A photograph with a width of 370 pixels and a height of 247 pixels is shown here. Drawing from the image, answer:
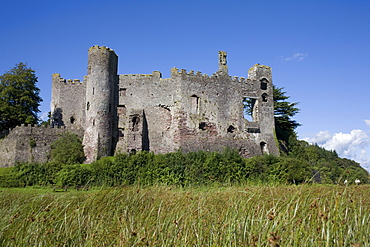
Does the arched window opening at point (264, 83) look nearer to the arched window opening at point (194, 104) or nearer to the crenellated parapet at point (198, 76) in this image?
the crenellated parapet at point (198, 76)

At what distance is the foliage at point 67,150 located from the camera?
25.4 metres

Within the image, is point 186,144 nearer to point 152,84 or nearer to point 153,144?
point 153,144

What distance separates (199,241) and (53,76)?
94.2 ft

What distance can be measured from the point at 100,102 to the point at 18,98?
265 inches

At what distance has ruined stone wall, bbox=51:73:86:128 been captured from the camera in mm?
29875

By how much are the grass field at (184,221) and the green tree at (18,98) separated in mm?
20374

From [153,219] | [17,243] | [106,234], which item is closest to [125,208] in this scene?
[153,219]

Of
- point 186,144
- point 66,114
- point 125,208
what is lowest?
point 125,208

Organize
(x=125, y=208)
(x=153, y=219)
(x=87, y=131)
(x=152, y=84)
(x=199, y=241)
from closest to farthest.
Result: (x=199, y=241) → (x=153, y=219) → (x=125, y=208) → (x=87, y=131) → (x=152, y=84)

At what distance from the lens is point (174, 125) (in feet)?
92.6

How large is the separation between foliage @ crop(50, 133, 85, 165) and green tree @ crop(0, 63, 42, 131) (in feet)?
10.3

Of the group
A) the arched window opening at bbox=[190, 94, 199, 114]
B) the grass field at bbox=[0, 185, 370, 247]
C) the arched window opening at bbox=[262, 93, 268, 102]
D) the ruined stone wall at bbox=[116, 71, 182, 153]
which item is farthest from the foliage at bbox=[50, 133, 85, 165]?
the grass field at bbox=[0, 185, 370, 247]

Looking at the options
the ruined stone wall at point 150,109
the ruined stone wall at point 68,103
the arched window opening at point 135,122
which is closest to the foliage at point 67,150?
the ruined stone wall at point 68,103

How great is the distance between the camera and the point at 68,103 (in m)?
30.2
